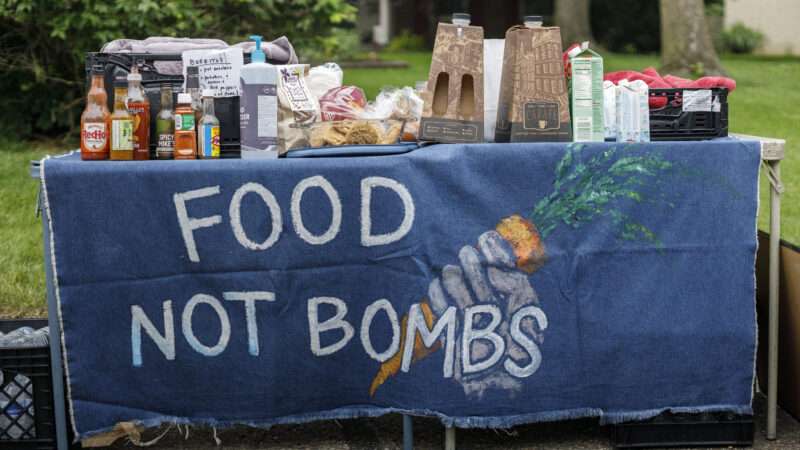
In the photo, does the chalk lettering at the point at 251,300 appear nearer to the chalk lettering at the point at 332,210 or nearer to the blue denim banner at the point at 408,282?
the blue denim banner at the point at 408,282

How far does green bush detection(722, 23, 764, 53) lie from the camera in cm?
2494

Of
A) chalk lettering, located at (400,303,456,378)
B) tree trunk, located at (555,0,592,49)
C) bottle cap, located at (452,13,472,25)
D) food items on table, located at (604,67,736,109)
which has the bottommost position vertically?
chalk lettering, located at (400,303,456,378)

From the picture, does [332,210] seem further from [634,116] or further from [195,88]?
[634,116]

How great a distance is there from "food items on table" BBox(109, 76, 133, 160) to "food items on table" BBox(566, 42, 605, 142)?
1.56 meters

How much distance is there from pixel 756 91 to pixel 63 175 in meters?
12.5

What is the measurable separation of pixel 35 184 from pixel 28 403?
4497 millimetres

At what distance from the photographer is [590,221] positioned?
147 inches

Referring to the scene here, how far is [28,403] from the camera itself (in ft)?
12.4

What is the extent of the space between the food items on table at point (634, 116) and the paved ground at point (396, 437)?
3.76 feet

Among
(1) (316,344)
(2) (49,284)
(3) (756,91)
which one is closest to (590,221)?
(1) (316,344)

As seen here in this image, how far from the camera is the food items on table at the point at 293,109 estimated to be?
12.2ft

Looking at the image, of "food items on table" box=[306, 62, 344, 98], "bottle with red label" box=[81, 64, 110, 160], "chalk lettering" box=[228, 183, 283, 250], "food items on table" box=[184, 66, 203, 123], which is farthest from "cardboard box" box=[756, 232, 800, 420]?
"bottle with red label" box=[81, 64, 110, 160]

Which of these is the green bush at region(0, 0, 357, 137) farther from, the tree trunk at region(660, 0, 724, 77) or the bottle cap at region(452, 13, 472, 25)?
the tree trunk at region(660, 0, 724, 77)

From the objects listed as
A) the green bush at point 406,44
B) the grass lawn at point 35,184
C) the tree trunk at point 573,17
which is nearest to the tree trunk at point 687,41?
Result: the grass lawn at point 35,184
